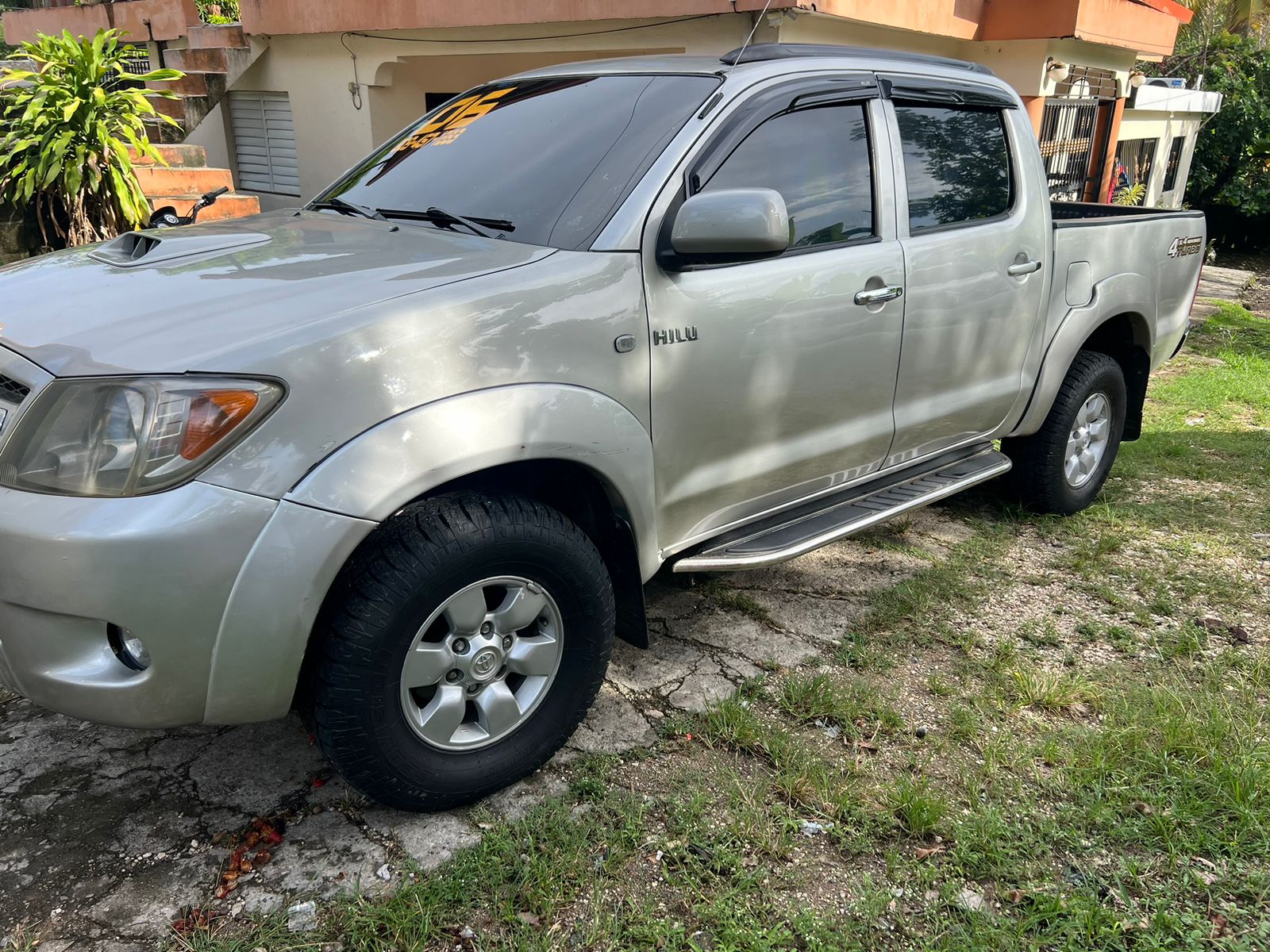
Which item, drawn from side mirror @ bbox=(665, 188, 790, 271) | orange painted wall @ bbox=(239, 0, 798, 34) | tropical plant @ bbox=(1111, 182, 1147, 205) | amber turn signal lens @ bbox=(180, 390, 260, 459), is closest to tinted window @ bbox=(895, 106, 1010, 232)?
side mirror @ bbox=(665, 188, 790, 271)

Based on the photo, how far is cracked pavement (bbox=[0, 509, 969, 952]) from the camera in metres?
2.23

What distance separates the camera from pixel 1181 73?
21.7 meters

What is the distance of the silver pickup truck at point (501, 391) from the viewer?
2.04 metres

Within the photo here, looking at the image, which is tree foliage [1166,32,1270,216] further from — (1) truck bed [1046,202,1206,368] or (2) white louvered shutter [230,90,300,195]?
(2) white louvered shutter [230,90,300,195]

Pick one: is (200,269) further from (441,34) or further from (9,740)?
(441,34)

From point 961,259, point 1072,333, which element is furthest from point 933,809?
point 1072,333

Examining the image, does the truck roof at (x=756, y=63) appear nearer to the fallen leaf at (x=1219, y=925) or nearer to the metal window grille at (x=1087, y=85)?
the fallen leaf at (x=1219, y=925)

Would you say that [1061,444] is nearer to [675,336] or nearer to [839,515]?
[839,515]

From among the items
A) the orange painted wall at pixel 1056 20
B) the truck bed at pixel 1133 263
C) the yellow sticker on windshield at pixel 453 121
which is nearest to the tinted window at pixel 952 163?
the truck bed at pixel 1133 263

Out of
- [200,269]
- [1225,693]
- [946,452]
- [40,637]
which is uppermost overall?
[200,269]

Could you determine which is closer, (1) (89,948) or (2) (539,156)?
(1) (89,948)

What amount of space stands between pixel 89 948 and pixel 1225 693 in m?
3.24

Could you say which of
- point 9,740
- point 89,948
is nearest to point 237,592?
point 89,948

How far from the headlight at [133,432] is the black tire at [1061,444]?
3459 mm
